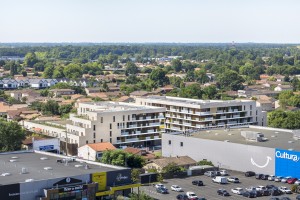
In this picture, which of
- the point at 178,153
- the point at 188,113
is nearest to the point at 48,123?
the point at 188,113

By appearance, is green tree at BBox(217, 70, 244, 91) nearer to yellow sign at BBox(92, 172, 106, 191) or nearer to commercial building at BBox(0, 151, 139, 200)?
commercial building at BBox(0, 151, 139, 200)

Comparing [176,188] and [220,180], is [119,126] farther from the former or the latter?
[176,188]

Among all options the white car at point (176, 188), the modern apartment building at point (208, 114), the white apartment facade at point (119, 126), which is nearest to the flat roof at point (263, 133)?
the white apartment facade at point (119, 126)

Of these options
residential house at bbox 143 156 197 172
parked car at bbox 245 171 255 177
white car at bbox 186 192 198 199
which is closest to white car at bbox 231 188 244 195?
white car at bbox 186 192 198 199

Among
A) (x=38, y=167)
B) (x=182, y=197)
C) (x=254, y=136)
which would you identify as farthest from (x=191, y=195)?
(x=254, y=136)

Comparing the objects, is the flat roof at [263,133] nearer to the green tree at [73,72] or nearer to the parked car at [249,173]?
the parked car at [249,173]

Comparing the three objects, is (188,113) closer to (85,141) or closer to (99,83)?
(85,141)

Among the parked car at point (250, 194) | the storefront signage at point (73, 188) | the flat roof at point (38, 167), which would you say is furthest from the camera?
the parked car at point (250, 194)
